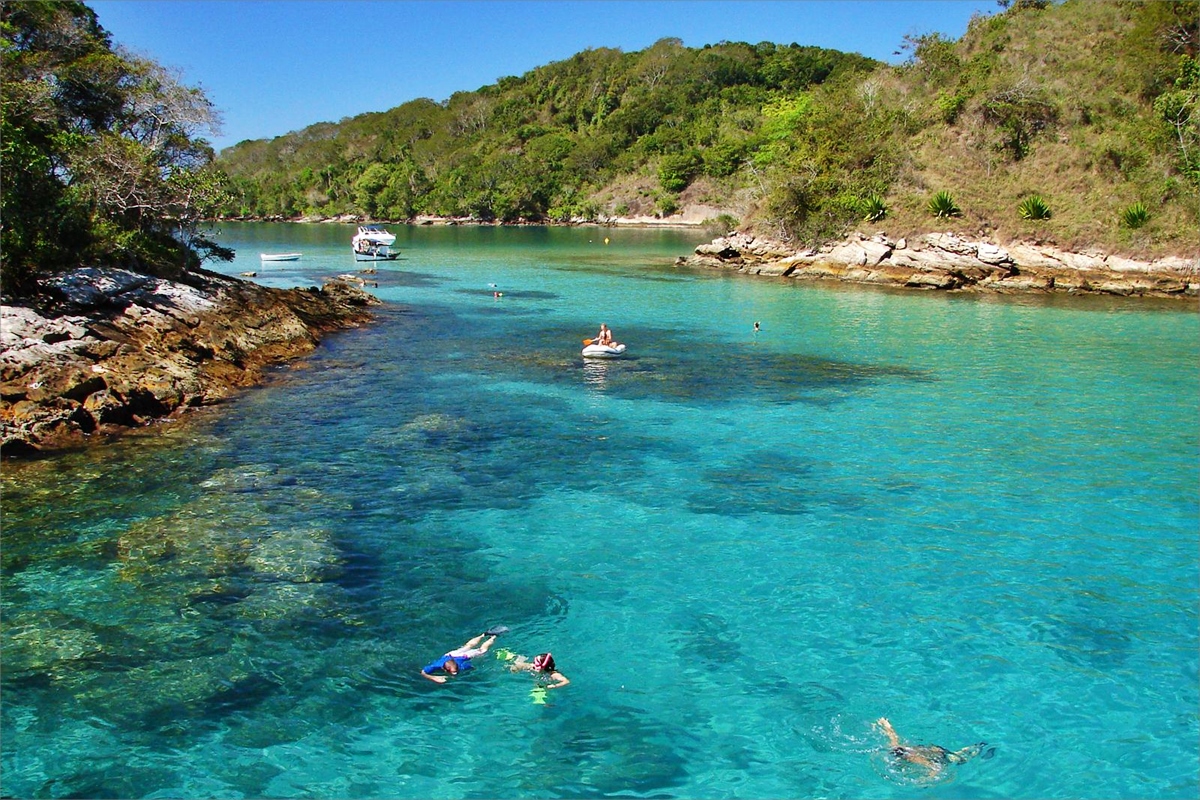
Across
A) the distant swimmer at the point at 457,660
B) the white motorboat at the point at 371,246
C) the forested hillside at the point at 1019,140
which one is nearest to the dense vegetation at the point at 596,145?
the forested hillside at the point at 1019,140

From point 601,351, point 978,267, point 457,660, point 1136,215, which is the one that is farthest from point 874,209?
point 457,660

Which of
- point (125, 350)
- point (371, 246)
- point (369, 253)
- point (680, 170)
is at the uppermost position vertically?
point (680, 170)

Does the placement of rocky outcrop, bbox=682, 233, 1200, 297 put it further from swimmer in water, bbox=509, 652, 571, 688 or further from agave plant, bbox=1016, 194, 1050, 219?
swimmer in water, bbox=509, 652, 571, 688

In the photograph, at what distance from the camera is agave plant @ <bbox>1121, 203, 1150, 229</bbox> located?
5028 centimetres

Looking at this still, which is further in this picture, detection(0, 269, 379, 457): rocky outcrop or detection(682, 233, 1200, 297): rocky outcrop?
detection(682, 233, 1200, 297): rocky outcrop

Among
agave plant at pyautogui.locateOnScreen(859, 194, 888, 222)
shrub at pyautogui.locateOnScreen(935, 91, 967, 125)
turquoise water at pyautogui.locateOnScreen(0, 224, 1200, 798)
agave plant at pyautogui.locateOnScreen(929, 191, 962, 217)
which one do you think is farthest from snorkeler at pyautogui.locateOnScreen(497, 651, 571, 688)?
shrub at pyautogui.locateOnScreen(935, 91, 967, 125)

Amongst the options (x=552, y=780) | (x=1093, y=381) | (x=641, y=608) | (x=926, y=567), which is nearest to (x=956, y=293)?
(x=1093, y=381)

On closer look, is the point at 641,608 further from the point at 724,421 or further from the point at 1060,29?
the point at 1060,29

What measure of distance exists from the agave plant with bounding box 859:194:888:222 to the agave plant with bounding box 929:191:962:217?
3.68 metres

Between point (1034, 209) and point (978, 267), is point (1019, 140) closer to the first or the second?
point (1034, 209)

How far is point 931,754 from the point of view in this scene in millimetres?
10016

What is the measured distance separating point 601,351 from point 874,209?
121 ft

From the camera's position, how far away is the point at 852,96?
7119 cm

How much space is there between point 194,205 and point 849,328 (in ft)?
97.7
